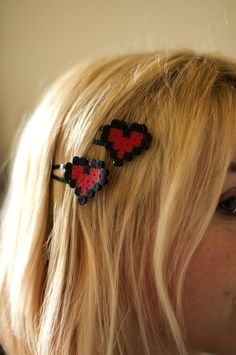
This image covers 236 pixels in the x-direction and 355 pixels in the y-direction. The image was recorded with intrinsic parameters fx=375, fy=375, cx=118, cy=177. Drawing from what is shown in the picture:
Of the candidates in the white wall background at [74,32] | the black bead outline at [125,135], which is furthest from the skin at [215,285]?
the white wall background at [74,32]

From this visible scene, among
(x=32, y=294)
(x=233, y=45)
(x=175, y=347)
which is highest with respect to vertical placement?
(x=233, y=45)

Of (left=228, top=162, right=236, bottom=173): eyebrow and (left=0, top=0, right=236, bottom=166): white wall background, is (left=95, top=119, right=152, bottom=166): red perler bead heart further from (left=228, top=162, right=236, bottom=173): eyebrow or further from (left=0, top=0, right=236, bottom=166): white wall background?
(left=0, top=0, right=236, bottom=166): white wall background

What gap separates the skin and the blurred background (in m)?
0.65

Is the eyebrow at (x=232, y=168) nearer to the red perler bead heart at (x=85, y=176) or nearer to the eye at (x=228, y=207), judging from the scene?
the eye at (x=228, y=207)

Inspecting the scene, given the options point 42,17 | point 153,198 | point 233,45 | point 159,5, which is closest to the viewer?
point 153,198

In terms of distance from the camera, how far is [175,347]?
0.61 m

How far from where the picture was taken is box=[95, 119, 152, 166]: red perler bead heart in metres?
0.55

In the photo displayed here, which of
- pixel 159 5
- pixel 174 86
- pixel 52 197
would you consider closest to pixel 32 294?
pixel 52 197

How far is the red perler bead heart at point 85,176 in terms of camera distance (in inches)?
21.6

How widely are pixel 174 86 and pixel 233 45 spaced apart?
554 millimetres

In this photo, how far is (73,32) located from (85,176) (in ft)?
3.02

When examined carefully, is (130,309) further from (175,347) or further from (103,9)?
(103,9)

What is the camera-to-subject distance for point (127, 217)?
552mm

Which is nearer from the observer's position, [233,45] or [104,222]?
[104,222]
